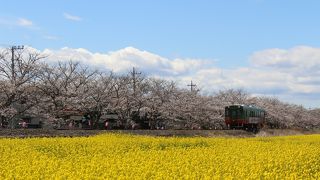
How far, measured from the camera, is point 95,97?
4438cm

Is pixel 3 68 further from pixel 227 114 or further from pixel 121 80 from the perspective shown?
pixel 227 114

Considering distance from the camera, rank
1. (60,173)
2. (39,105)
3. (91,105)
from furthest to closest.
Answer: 1. (91,105)
2. (39,105)
3. (60,173)

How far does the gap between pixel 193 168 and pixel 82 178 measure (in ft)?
7.54

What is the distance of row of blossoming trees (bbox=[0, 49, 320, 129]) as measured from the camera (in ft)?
118

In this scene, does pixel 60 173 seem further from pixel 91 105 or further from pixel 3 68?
pixel 91 105

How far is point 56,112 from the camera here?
126 ft

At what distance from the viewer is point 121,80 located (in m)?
50.3

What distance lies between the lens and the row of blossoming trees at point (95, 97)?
3609cm

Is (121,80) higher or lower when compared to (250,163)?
higher

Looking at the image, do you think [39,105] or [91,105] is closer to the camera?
[39,105]

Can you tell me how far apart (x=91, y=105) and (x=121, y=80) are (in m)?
7.77

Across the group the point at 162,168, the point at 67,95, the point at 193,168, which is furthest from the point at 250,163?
the point at 67,95

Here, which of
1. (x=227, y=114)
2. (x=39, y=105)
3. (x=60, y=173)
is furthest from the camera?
(x=227, y=114)

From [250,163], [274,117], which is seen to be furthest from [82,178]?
[274,117]
